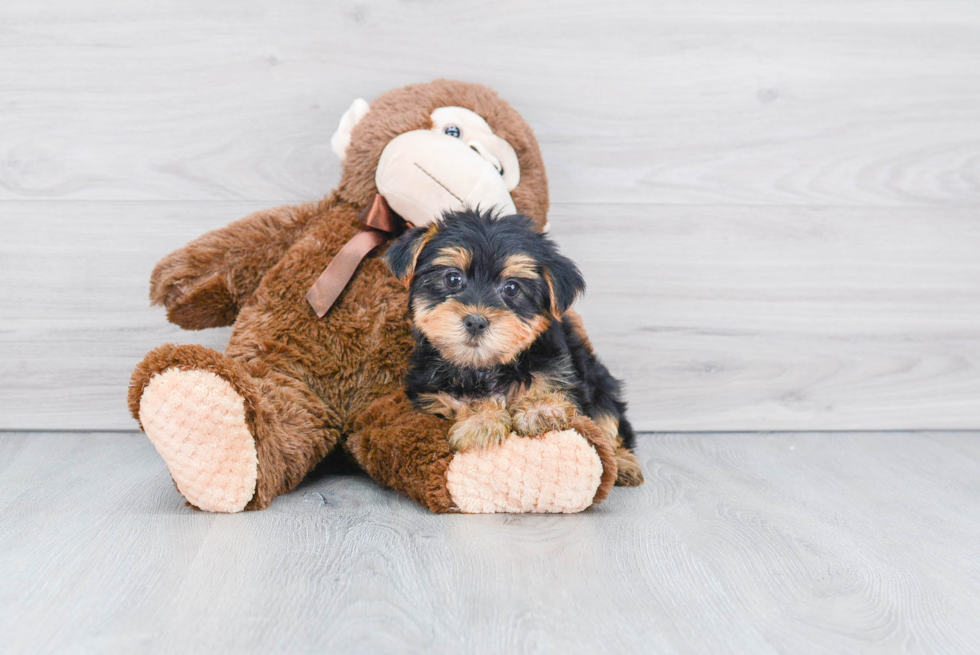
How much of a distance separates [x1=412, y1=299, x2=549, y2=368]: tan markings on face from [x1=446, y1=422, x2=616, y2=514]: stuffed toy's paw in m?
0.19

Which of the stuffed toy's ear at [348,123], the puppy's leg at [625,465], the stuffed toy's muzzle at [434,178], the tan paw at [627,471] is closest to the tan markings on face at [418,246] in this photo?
the stuffed toy's muzzle at [434,178]

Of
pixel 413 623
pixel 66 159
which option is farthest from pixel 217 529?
pixel 66 159

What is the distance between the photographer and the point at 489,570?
4.59 ft

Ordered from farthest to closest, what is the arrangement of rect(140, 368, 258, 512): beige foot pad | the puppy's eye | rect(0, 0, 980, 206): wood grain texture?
rect(0, 0, 980, 206): wood grain texture → the puppy's eye → rect(140, 368, 258, 512): beige foot pad

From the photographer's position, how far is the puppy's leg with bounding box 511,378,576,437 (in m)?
1.67

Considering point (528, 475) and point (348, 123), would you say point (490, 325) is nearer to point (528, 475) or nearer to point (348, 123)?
point (528, 475)

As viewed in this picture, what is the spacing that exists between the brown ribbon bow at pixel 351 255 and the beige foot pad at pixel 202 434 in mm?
425

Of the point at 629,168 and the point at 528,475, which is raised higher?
the point at 629,168

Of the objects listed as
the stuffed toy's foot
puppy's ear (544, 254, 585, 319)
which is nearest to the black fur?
puppy's ear (544, 254, 585, 319)

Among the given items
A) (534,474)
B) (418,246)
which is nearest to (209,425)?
(418,246)

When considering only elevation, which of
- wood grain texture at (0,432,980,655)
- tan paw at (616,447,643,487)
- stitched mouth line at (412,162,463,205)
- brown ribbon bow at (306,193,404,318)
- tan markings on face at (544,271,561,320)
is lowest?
tan paw at (616,447,643,487)

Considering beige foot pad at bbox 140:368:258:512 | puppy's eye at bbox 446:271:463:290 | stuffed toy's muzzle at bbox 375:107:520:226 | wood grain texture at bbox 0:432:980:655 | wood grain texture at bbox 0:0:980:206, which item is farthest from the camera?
wood grain texture at bbox 0:0:980:206

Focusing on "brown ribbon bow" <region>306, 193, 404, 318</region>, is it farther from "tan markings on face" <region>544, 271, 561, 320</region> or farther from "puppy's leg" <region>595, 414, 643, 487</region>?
"puppy's leg" <region>595, 414, 643, 487</region>

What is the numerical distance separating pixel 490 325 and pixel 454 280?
16cm
